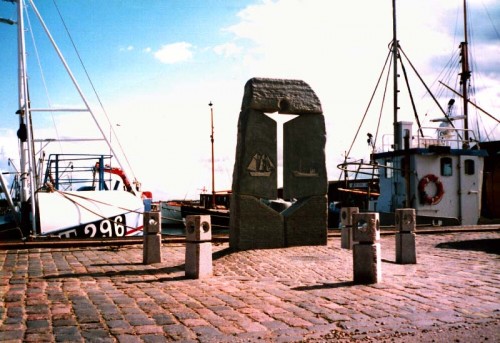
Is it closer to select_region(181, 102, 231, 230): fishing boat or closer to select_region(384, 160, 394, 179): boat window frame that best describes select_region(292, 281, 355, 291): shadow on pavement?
select_region(181, 102, 231, 230): fishing boat

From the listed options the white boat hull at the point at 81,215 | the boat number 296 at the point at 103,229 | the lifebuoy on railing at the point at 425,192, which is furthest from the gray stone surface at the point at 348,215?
the lifebuoy on railing at the point at 425,192

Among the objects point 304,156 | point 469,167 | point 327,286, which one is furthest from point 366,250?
point 469,167

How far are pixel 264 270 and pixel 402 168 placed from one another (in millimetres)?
16459

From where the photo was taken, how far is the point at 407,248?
8.65m

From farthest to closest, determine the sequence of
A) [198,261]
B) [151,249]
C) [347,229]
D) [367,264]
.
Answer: [347,229]
[151,249]
[198,261]
[367,264]

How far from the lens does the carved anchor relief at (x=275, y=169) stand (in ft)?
32.6

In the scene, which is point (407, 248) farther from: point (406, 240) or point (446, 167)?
point (446, 167)

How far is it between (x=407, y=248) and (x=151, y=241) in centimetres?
442

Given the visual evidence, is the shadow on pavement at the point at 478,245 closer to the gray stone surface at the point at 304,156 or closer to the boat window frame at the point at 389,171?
the gray stone surface at the point at 304,156

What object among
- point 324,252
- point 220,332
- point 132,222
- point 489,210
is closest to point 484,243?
point 324,252

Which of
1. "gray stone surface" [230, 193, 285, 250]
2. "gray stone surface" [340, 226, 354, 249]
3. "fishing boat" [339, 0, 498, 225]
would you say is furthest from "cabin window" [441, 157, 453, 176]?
"gray stone surface" [230, 193, 285, 250]

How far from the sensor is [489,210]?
29.5 metres

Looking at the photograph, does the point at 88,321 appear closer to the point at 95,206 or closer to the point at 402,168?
the point at 95,206

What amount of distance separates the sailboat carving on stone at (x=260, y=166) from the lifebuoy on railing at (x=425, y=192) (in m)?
13.7
